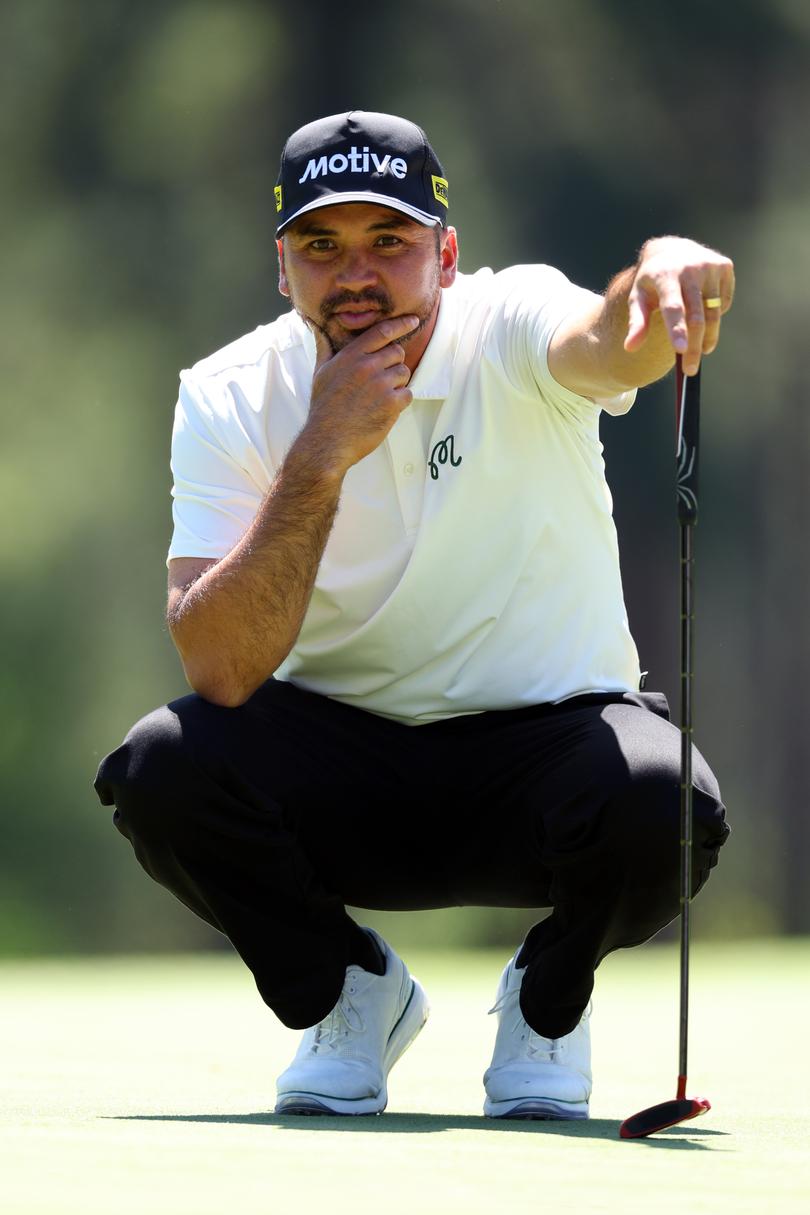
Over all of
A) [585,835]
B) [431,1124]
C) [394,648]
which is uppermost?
[394,648]

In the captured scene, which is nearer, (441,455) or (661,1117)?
(661,1117)

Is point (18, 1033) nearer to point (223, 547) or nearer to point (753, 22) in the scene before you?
point (223, 547)

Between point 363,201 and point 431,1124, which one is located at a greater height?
point 363,201

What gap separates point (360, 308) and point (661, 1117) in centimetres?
99

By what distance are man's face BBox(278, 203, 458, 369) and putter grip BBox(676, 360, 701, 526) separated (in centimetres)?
53

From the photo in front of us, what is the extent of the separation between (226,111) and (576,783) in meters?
3.24

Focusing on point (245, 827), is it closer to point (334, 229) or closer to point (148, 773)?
point (148, 773)

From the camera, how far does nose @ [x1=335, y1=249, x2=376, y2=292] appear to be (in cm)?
221

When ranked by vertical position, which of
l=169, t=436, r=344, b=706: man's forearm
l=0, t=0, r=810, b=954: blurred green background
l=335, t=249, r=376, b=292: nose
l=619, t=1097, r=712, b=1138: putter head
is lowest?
l=619, t=1097, r=712, b=1138: putter head

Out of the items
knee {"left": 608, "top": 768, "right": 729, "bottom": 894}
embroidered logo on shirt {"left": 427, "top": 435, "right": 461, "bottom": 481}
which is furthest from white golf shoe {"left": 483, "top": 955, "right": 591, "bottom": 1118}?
embroidered logo on shirt {"left": 427, "top": 435, "right": 461, "bottom": 481}

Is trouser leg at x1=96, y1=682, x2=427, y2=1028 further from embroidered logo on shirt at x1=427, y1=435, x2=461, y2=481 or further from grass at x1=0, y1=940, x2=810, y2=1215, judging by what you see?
embroidered logo on shirt at x1=427, y1=435, x2=461, y2=481

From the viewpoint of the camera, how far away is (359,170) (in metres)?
2.20

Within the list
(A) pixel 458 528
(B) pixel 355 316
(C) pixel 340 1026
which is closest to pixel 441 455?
(A) pixel 458 528

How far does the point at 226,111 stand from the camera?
4844 mm
